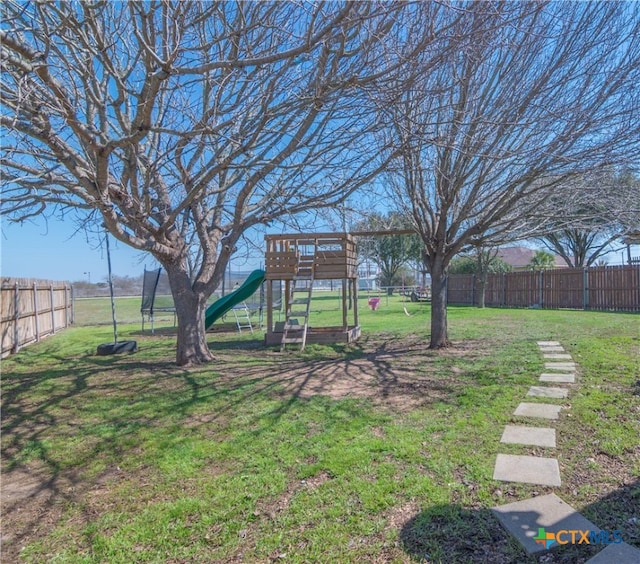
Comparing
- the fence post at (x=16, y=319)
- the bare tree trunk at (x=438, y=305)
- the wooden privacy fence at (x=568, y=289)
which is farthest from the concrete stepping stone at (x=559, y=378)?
the wooden privacy fence at (x=568, y=289)

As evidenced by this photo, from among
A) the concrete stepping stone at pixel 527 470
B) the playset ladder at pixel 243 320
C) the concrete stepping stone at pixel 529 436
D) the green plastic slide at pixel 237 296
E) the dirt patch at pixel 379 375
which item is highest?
the green plastic slide at pixel 237 296

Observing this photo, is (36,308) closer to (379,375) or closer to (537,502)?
(379,375)

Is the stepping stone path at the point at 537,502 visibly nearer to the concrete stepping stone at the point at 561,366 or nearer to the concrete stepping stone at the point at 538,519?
the concrete stepping stone at the point at 538,519

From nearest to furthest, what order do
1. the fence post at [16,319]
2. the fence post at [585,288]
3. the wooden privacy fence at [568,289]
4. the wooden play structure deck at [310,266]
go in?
the fence post at [16,319], the wooden play structure deck at [310,266], the wooden privacy fence at [568,289], the fence post at [585,288]

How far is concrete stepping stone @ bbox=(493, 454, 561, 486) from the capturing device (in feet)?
8.73

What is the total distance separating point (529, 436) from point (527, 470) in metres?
0.62

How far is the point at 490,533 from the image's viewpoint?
217 centimetres

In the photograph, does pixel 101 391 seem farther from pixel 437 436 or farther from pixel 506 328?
pixel 506 328

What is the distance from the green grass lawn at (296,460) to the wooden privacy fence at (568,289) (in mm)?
9395

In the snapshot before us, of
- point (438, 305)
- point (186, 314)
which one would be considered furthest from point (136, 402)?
point (438, 305)

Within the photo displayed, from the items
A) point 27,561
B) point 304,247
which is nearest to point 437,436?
point 27,561

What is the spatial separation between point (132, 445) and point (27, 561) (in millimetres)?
1367

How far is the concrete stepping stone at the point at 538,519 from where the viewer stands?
2.08m

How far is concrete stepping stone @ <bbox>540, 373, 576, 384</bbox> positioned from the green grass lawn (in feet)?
0.60
